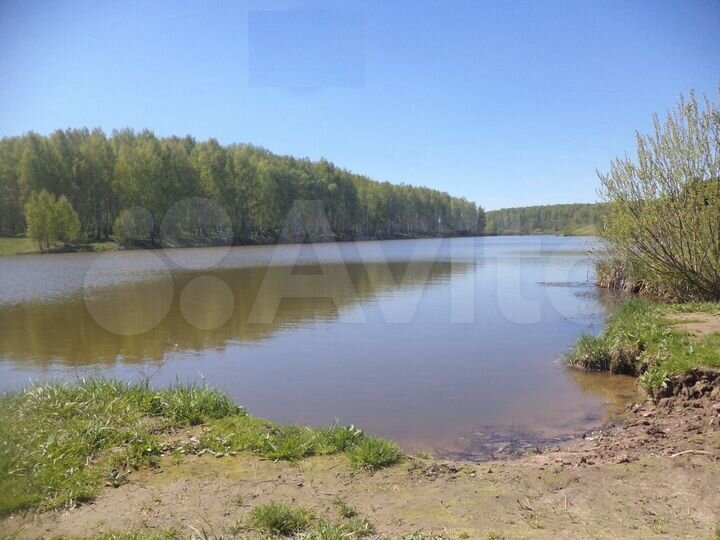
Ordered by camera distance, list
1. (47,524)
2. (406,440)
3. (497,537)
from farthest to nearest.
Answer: (406,440) → (47,524) → (497,537)

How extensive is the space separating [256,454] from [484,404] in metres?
5.13

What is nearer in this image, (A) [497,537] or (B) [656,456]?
(A) [497,537]

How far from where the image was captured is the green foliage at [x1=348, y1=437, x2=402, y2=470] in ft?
18.3

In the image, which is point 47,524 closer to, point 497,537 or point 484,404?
point 497,537

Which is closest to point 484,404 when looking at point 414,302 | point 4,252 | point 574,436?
point 574,436

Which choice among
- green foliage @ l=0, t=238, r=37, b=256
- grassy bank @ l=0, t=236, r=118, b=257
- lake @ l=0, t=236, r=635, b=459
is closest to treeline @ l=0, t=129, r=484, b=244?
grassy bank @ l=0, t=236, r=118, b=257

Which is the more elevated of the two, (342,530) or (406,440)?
(342,530)

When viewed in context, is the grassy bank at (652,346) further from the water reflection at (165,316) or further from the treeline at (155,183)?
the treeline at (155,183)

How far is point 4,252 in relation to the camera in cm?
5722

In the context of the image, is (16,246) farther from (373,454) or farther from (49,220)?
(373,454)

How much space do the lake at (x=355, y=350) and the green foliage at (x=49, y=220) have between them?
115 ft

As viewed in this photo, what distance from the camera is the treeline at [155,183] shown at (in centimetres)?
6706

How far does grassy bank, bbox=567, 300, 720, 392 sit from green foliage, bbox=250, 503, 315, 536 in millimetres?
6907

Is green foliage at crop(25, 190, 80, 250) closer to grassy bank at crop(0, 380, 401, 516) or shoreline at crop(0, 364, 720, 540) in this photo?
grassy bank at crop(0, 380, 401, 516)
